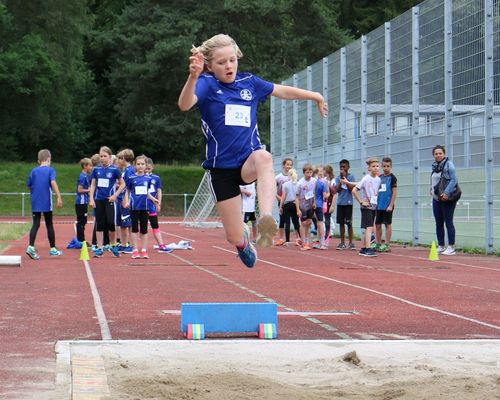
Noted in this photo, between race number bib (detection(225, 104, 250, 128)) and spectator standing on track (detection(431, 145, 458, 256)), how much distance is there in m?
11.1

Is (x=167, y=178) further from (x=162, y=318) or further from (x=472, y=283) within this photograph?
(x=162, y=318)

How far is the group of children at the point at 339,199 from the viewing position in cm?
1808

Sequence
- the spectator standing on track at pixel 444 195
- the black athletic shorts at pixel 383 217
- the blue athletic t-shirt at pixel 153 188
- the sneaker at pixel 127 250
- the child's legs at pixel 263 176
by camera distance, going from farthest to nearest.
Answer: the black athletic shorts at pixel 383 217, the sneaker at pixel 127 250, the spectator standing on track at pixel 444 195, the blue athletic t-shirt at pixel 153 188, the child's legs at pixel 263 176

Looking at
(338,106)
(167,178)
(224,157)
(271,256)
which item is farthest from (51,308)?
(167,178)

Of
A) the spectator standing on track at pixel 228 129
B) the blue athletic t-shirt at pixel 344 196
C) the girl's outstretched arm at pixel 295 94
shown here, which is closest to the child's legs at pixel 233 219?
the spectator standing on track at pixel 228 129

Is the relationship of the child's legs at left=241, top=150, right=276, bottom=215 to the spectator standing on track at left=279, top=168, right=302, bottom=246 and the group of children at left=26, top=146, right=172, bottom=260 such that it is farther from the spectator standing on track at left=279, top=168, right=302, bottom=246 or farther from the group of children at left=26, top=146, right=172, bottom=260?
the spectator standing on track at left=279, top=168, right=302, bottom=246

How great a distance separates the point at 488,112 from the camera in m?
18.1

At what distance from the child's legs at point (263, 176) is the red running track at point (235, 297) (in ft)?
4.73

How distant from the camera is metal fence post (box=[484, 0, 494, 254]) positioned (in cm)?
1811

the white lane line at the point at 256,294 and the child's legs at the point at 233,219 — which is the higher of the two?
the child's legs at the point at 233,219

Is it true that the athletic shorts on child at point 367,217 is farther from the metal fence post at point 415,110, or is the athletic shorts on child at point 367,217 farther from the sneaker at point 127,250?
the sneaker at point 127,250

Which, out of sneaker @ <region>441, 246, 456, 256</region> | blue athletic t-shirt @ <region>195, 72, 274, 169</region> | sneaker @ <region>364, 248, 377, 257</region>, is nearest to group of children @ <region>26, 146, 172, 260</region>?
sneaker @ <region>364, 248, 377, 257</region>

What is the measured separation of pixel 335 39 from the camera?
2263 inches

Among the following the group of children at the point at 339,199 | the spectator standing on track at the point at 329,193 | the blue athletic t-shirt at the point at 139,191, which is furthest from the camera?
the spectator standing on track at the point at 329,193
